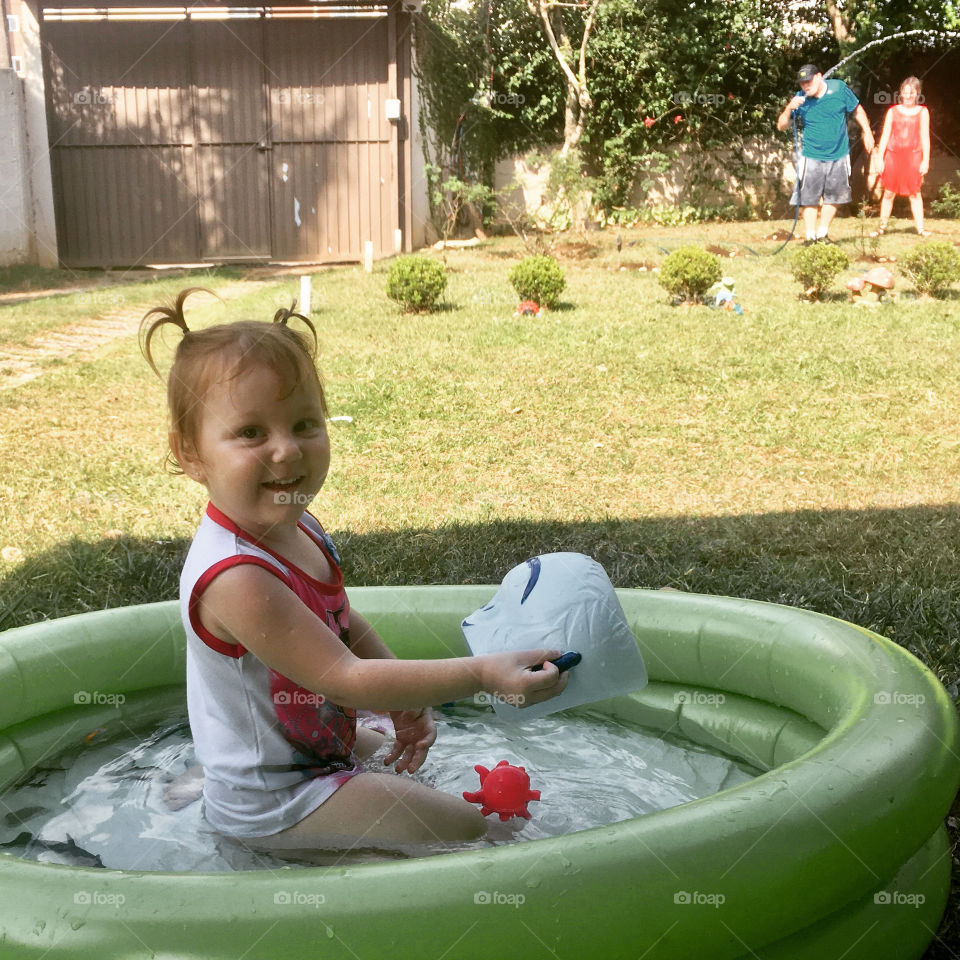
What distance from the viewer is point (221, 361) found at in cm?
206

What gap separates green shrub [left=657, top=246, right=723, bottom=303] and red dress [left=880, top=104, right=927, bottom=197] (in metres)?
5.48

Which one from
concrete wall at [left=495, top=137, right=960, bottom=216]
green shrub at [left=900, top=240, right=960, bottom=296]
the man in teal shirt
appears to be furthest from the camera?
concrete wall at [left=495, top=137, right=960, bottom=216]

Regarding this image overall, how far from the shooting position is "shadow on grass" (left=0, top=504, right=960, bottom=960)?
3.76m

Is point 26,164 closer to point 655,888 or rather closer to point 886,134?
point 886,134

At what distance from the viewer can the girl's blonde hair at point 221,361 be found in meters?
2.06

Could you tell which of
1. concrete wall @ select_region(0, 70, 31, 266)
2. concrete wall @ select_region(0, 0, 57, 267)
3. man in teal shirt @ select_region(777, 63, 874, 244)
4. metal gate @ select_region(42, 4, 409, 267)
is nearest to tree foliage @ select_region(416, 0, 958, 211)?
metal gate @ select_region(42, 4, 409, 267)

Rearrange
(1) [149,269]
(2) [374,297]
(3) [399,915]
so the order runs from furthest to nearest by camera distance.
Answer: (1) [149,269]
(2) [374,297]
(3) [399,915]

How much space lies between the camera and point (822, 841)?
69.0 inches

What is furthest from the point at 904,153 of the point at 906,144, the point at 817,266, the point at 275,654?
the point at 275,654

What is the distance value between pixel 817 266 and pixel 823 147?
11.6ft

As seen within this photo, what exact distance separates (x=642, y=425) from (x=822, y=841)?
188 inches

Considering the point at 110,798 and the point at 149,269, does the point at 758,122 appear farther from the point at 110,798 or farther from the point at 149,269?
the point at 110,798

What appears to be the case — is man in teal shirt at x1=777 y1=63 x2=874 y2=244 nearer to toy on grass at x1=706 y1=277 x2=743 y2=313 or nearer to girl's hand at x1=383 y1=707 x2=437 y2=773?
toy on grass at x1=706 y1=277 x2=743 y2=313

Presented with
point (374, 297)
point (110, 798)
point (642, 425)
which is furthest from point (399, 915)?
point (374, 297)
